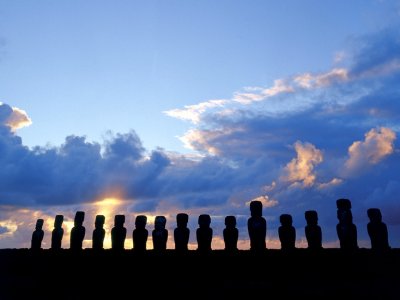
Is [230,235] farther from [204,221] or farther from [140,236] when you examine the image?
[140,236]

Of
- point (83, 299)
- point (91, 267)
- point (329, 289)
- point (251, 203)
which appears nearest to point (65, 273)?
point (91, 267)

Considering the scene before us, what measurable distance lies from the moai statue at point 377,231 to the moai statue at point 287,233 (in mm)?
2094

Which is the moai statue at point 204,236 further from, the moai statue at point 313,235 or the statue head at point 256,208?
the moai statue at point 313,235

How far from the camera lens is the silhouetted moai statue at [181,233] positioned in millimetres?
14477

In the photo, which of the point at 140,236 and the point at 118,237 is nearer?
the point at 140,236

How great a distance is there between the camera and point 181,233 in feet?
47.9

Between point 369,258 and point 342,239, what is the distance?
1269 millimetres

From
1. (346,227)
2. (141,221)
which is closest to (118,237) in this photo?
(141,221)

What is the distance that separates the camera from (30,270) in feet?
46.9

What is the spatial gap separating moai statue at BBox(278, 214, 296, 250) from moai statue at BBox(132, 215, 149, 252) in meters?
4.12

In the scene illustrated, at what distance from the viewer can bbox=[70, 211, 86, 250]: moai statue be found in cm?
1769

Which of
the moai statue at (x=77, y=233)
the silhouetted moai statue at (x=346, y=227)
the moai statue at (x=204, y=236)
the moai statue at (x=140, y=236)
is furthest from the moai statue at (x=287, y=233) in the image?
the moai statue at (x=77, y=233)

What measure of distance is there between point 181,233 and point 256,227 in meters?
2.19

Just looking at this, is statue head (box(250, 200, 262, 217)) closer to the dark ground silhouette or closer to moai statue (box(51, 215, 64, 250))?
the dark ground silhouette
